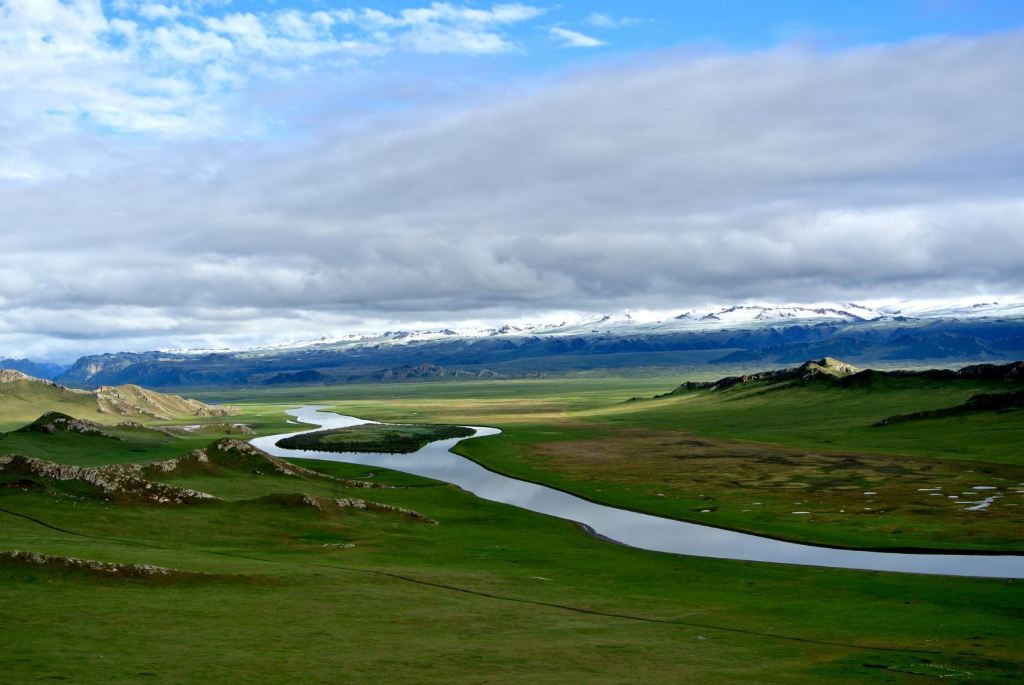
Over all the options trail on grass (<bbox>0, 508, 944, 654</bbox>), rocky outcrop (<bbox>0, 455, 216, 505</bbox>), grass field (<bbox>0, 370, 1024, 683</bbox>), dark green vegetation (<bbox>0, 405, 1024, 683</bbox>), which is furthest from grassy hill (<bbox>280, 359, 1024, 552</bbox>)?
rocky outcrop (<bbox>0, 455, 216, 505</bbox>)

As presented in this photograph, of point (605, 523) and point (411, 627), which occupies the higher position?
point (411, 627)

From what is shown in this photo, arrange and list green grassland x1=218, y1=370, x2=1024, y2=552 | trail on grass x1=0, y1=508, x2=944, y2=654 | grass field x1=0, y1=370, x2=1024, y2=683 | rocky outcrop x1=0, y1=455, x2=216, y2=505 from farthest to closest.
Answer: green grassland x1=218, y1=370, x2=1024, y2=552 < rocky outcrop x1=0, y1=455, x2=216, y2=505 < trail on grass x1=0, y1=508, x2=944, y2=654 < grass field x1=0, y1=370, x2=1024, y2=683

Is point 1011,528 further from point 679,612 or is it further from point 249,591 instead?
point 249,591

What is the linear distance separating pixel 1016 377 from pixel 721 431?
70258 mm

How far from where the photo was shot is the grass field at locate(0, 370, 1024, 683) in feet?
102

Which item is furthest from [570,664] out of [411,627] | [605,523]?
[605,523]

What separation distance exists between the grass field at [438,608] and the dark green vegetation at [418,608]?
16cm

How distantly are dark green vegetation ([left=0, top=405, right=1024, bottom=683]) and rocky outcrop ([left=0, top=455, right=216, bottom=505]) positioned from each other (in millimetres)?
993

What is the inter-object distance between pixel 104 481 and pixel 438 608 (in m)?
45.3

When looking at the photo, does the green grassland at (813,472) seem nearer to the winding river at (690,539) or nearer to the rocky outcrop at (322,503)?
the winding river at (690,539)

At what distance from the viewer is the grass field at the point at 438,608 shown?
31.2m

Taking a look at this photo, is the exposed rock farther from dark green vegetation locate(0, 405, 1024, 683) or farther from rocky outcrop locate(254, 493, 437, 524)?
→ rocky outcrop locate(254, 493, 437, 524)

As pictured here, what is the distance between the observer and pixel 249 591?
1704 inches

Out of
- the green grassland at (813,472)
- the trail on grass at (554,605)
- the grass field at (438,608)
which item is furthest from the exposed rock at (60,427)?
the trail on grass at (554,605)
